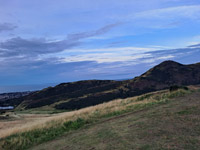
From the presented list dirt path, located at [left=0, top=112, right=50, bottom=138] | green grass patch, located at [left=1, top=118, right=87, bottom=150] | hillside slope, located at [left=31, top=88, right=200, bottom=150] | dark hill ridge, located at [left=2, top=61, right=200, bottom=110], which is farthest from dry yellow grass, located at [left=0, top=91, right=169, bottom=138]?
dark hill ridge, located at [left=2, top=61, right=200, bottom=110]

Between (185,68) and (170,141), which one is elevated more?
(185,68)

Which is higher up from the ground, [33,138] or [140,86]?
[140,86]

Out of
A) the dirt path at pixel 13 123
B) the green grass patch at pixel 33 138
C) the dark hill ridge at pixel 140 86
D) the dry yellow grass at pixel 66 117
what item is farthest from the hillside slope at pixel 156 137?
the dark hill ridge at pixel 140 86

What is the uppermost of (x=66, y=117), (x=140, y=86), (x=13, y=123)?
(x=140, y=86)

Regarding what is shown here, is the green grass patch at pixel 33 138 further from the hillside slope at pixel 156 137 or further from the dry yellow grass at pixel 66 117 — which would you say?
the hillside slope at pixel 156 137

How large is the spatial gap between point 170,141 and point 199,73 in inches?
2363

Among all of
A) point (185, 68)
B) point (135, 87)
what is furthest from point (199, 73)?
point (135, 87)

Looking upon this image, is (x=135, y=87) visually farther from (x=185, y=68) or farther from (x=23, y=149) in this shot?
(x=23, y=149)

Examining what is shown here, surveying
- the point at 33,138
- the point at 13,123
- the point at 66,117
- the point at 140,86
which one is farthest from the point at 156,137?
the point at 140,86

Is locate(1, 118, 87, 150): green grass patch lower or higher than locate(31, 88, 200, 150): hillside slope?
lower

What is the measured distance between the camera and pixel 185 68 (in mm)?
62938

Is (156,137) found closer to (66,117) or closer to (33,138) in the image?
(33,138)

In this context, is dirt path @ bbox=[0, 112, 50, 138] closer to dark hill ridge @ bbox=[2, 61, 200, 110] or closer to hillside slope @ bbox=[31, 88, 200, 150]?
hillside slope @ bbox=[31, 88, 200, 150]

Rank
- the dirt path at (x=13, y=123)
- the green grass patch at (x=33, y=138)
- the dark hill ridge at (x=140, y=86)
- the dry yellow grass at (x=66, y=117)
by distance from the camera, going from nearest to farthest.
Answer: the green grass patch at (x=33, y=138) → the dry yellow grass at (x=66, y=117) → the dirt path at (x=13, y=123) → the dark hill ridge at (x=140, y=86)
